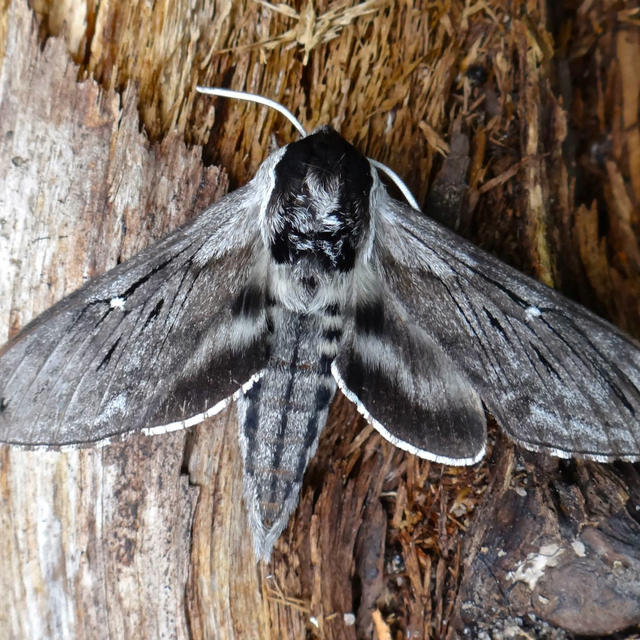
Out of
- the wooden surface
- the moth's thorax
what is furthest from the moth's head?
the wooden surface

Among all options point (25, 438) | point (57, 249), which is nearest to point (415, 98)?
point (57, 249)

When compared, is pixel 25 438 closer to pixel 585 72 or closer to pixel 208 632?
pixel 208 632

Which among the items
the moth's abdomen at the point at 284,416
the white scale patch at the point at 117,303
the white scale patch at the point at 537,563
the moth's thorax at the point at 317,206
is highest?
the moth's thorax at the point at 317,206

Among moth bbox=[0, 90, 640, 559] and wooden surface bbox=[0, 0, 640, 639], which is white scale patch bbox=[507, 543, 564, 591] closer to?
wooden surface bbox=[0, 0, 640, 639]

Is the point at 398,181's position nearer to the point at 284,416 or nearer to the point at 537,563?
the point at 284,416

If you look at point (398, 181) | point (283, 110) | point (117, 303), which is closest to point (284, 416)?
point (117, 303)

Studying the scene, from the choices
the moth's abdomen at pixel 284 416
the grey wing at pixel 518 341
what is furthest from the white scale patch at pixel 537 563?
the moth's abdomen at pixel 284 416

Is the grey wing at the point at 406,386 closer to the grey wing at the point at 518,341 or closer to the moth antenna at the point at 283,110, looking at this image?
the grey wing at the point at 518,341
